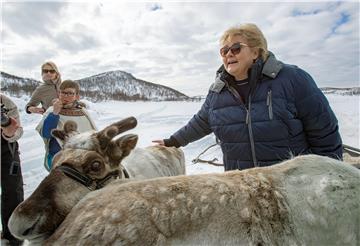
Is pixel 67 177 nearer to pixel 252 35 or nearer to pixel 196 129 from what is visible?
pixel 196 129

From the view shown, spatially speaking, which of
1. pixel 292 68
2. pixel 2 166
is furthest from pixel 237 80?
pixel 2 166

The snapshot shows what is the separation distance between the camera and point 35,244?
1.64 meters

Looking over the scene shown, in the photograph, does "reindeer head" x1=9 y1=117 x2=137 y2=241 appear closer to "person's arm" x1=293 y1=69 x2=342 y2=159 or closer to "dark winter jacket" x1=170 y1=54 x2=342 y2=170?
"dark winter jacket" x1=170 y1=54 x2=342 y2=170

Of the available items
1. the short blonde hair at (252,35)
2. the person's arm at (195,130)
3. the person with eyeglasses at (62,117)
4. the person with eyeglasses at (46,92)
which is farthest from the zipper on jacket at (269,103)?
the person with eyeglasses at (46,92)

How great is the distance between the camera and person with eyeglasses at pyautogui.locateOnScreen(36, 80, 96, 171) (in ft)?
14.3

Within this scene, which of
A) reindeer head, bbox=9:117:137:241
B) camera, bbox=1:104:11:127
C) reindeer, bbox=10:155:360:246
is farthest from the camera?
camera, bbox=1:104:11:127

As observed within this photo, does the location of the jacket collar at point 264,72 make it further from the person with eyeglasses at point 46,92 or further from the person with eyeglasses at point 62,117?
the person with eyeglasses at point 46,92

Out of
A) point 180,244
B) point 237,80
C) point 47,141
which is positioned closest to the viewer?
point 180,244

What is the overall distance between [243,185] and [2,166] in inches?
155

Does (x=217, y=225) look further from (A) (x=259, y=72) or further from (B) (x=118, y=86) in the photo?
(B) (x=118, y=86)

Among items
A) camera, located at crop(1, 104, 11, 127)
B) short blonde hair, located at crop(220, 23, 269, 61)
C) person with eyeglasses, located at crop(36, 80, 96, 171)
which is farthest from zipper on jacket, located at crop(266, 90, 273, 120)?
camera, located at crop(1, 104, 11, 127)

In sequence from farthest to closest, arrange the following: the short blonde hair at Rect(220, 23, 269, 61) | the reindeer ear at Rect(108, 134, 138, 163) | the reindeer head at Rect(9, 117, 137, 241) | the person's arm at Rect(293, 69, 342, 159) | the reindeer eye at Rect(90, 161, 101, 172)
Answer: the short blonde hair at Rect(220, 23, 269, 61) → the person's arm at Rect(293, 69, 342, 159) → the reindeer ear at Rect(108, 134, 138, 163) → the reindeer eye at Rect(90, 161, 101, 172) → the reindeer head at Rect(9, 117, 137, 241)

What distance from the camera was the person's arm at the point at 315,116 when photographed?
271cm

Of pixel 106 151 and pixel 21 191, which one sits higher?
pixel 106 151
